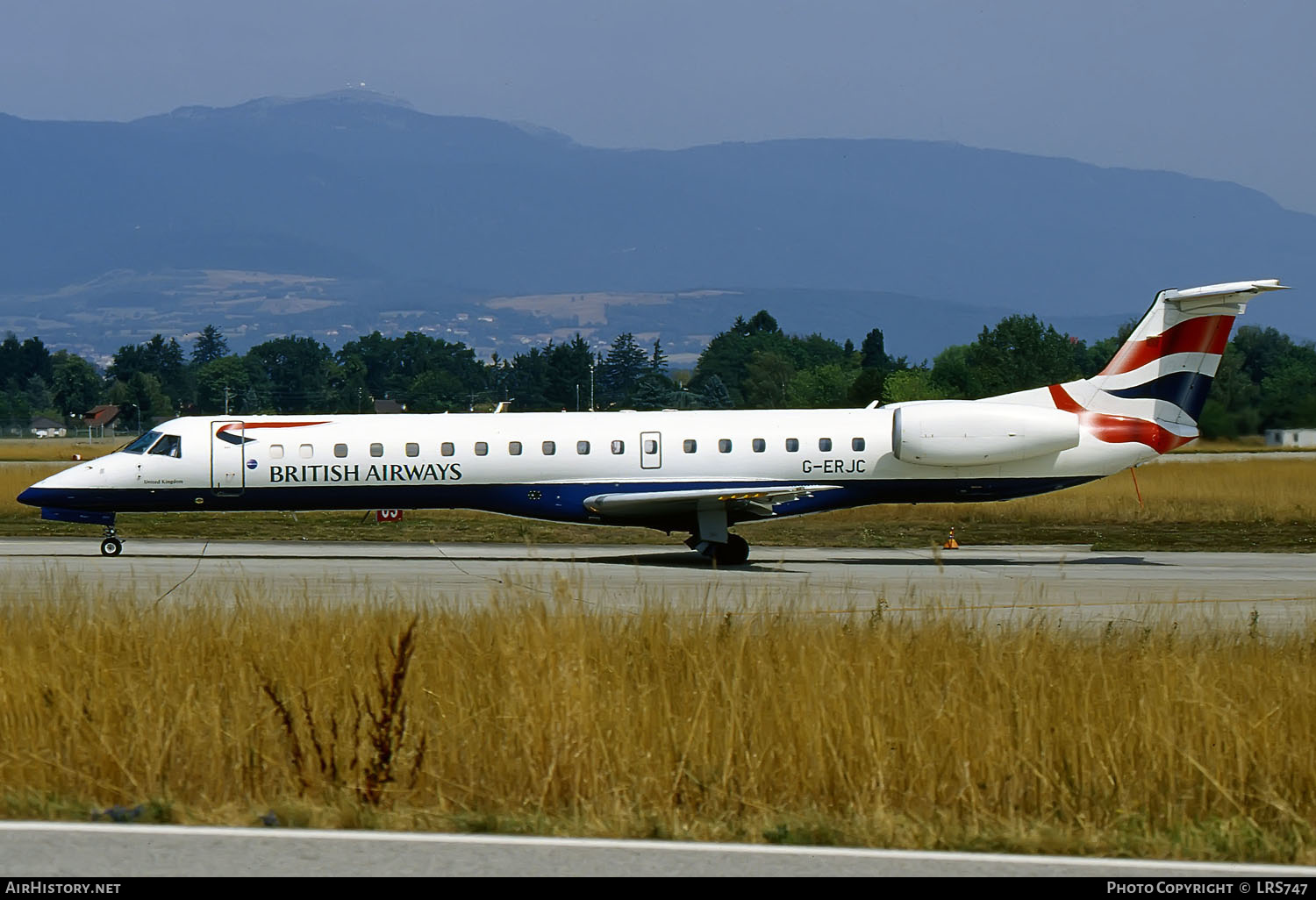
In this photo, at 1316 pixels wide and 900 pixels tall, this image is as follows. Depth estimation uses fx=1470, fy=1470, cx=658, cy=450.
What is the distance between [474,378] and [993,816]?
136m

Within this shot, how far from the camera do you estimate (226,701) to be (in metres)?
8.96

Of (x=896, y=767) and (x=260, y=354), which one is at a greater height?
(x=260, y=354)

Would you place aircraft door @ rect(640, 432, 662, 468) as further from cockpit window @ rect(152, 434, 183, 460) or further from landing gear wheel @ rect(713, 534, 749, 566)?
cockpit window @ rect(152, 434, 183, 460)

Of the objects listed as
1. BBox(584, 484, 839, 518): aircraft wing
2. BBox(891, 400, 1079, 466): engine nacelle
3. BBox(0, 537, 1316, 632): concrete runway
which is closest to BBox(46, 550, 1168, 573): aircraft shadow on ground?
BBox(0, 537, 1316, 632): concrete runway

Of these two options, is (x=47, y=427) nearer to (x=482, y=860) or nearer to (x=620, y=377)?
(x=620, y=377)

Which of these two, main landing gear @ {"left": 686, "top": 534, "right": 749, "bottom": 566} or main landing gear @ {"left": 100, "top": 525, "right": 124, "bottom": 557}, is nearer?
main landing gear @ {"left": 686, "top": 534, "right": 749, "bottom": 566}

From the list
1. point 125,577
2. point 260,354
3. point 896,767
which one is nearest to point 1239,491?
Answer: point 125,577

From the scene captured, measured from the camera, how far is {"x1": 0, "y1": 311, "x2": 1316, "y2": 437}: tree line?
6031 centimetres

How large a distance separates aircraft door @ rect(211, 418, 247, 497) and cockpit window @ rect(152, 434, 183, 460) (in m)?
0.59

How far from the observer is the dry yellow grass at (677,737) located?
23.9 ft

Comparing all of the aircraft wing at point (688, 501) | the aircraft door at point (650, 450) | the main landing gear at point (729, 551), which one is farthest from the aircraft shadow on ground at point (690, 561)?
the aircraft door at point (650, 450)

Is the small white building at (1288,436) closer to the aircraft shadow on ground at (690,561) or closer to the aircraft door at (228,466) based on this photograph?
the aircraft shadow on ground at (690,561)

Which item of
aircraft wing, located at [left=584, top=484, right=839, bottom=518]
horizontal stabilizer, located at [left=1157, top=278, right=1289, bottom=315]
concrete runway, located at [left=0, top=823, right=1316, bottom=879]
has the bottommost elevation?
concrete runway, located at [left=0, top=823, right=1316, bottom=879]

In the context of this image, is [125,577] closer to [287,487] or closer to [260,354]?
[287,487]
